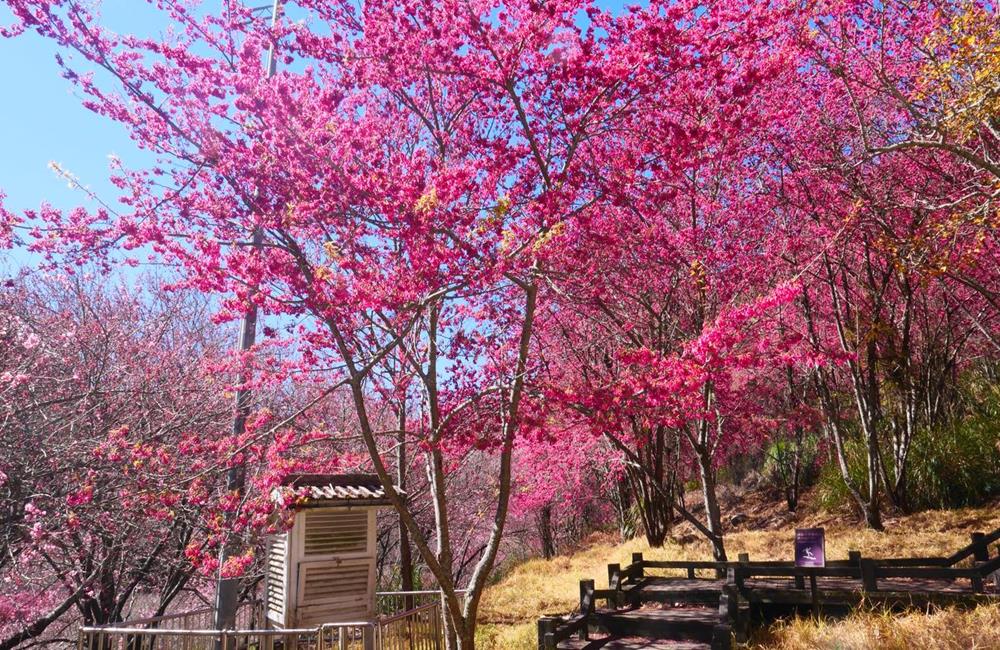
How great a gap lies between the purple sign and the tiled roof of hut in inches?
227

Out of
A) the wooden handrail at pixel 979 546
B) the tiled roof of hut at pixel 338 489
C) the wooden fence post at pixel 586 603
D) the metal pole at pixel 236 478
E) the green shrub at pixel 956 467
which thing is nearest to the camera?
the metal pole at pixel 236 478

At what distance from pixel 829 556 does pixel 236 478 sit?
32.0 ft

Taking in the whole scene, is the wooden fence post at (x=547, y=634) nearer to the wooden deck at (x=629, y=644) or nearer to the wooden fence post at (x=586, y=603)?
the wooden deck at (x=629, y=644)

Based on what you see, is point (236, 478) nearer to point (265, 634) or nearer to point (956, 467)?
point (265, 634)

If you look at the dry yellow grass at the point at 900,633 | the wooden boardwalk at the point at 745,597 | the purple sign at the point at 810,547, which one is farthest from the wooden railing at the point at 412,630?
the purple sign at the point at 810,547

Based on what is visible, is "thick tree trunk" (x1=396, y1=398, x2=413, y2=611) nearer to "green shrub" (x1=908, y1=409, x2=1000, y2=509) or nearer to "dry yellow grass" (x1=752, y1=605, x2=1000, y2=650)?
"dry yellow grass" (x1=752, y1=605, x2=1000, y2=650)

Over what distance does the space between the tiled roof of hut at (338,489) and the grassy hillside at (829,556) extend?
3112 millimetres

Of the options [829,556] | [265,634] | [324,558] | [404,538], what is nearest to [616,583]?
[829,556]

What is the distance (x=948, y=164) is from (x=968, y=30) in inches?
209

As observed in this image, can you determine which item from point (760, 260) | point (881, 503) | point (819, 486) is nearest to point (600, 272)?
point (760, 260)

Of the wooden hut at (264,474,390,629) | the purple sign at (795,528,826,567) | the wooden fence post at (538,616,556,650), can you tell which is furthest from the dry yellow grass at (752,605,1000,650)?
the wooden hut at (264,474,390,629)

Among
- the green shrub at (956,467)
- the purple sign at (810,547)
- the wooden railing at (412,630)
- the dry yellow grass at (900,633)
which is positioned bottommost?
the wooden railing at (412,630)

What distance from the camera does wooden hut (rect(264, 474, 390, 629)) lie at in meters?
8.50

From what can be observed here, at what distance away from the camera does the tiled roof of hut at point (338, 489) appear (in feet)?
28.7
